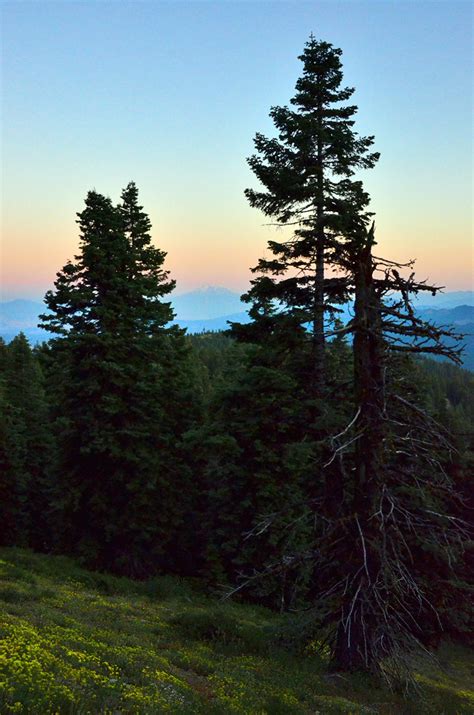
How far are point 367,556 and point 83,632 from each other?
6408mm

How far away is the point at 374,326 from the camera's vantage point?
10648 mm

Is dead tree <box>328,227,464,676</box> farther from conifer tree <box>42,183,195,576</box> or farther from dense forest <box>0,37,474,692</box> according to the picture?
conifer tree <box>42,183,195,576</box>

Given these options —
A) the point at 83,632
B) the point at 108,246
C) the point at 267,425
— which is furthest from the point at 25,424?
the point at 83,632

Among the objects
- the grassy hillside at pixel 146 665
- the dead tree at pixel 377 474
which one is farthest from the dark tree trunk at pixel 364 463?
the grassy hillside at pixel 146 665

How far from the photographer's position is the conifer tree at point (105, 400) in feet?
76.2

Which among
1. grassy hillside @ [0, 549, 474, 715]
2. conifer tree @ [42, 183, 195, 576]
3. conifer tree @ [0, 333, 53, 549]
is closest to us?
grassy hillside @ [0, 549, 474, 715]

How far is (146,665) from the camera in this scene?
898cm

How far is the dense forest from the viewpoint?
10.6 metres

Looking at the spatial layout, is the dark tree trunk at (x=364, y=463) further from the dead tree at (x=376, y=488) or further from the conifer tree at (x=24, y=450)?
the conifer tree at (x=24, y=450)

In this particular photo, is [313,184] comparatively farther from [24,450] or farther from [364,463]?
[24,450]

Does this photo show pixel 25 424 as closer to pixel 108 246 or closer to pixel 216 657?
pixel 108 246

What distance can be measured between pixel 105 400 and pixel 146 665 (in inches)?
607

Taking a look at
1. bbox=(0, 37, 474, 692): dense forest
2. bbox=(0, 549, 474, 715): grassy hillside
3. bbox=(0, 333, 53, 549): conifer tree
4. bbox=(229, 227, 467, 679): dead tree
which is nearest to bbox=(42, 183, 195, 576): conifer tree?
bbox=(0, 37, 474, 692): dense forest

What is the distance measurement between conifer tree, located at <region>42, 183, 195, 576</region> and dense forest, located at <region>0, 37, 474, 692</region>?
0.34ft
